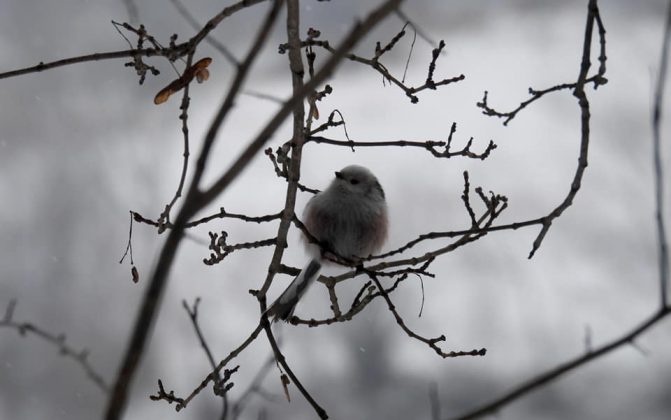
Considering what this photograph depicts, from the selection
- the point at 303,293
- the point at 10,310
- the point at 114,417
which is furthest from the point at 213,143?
the point at 303,293

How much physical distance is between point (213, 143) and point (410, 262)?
1720mm

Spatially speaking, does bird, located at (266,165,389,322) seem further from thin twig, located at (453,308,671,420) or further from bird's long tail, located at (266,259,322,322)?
thin twig, located at (453,308,671,420)

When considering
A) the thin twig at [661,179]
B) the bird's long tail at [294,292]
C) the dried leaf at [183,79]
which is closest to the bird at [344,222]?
the bird's long tail at [294,292]

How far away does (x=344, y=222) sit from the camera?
3.61 m

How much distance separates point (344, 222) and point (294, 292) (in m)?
0.40

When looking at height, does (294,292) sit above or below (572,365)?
above

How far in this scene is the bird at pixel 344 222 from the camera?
140 inches

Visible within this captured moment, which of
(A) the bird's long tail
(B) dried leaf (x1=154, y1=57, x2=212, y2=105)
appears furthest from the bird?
(B) dried leaf (x1=154, y1=57, x2=212, y2=105)

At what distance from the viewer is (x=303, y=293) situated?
3.52 meters

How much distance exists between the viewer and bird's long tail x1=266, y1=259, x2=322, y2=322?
11.0 ft

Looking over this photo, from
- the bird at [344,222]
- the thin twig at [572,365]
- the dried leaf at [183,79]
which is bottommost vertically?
the thin twig at [572,365]

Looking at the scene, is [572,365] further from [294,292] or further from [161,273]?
[294,292]

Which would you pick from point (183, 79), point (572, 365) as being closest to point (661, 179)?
point (572, 365)

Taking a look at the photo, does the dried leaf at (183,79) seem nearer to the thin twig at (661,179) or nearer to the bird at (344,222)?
the bird at (344,222)
